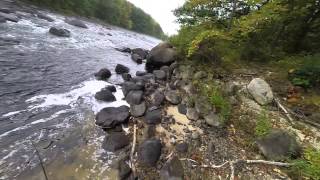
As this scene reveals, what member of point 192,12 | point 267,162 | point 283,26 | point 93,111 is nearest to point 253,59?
point 283,26

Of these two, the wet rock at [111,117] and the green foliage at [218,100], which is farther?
the wet rock at [111,117]

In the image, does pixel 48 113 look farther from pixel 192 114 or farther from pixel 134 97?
pixel 192 114

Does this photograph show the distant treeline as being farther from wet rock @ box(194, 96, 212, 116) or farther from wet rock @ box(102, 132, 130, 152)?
wet rock @ box(102, 132, 130, 152)

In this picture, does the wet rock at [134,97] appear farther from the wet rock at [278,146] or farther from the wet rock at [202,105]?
the wet rock at [278,146]

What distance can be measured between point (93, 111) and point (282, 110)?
21.9 feet

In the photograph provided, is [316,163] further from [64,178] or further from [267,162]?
[64,178]

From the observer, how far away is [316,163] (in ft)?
20.8

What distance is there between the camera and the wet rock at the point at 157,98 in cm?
1032

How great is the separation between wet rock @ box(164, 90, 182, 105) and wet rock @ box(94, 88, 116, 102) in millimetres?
2421

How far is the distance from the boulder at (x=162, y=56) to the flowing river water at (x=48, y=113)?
8.66 feet

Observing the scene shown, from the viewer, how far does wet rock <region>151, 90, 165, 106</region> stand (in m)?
10.3

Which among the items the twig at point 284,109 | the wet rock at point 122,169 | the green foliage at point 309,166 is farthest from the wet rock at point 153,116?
the green foliage at point 309,166

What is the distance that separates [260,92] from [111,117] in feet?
17.0

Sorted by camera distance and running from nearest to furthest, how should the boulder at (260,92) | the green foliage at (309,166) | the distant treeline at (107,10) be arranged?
the green foliage at (309,166) < the boulder at (260,92) < the distant treeline at (107,10)
